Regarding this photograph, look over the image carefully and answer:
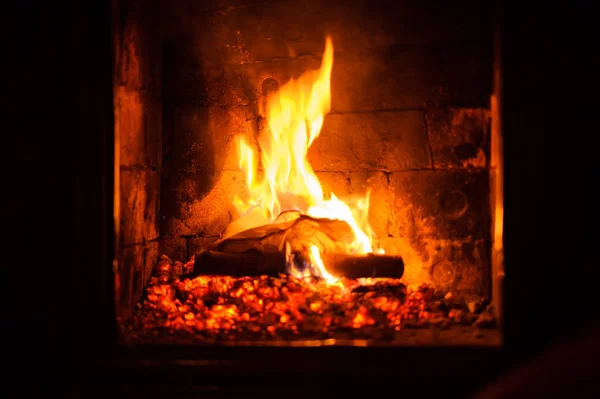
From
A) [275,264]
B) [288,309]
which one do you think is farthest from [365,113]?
[288,309]

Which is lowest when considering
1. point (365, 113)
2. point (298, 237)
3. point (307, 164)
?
point (298, 237)

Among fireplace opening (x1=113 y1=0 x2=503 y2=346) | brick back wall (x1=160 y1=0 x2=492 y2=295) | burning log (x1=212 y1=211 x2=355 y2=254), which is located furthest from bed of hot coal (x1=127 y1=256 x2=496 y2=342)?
brick back wall (x1=160 y1=0 x2=492 y2=295)

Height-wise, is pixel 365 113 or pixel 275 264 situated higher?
pixel 365 113

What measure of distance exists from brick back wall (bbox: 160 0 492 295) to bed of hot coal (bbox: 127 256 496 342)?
30cm

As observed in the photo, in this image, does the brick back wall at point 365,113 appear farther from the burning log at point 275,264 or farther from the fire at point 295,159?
the burning log at point 275,264

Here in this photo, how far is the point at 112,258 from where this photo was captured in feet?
7.99

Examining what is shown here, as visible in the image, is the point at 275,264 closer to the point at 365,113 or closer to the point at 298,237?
the point at 298,237

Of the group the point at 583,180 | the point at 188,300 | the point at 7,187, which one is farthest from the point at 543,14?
the point at 7,187

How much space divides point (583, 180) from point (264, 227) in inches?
58.2

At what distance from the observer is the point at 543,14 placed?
220cm

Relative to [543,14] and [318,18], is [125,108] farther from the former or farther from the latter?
[543,14]

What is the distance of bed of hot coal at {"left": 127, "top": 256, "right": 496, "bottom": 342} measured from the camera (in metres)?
2.58

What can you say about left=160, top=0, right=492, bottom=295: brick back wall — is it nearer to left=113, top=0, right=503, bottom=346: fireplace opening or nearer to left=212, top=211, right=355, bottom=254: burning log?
left=113, top=0, right=503, bottom=346: fireplace opening

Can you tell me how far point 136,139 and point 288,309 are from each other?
1.09m
